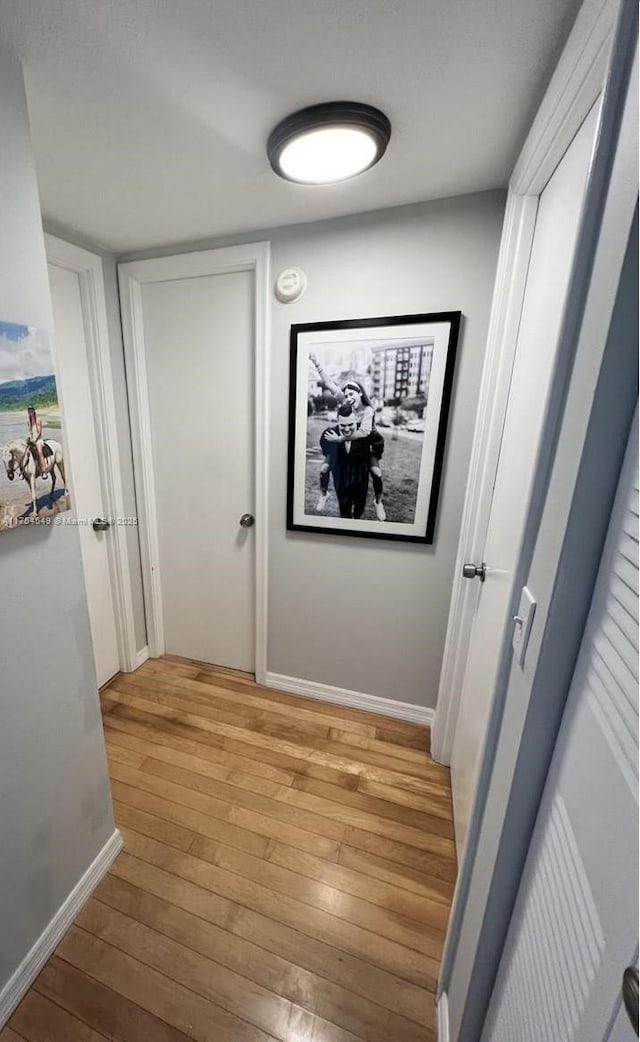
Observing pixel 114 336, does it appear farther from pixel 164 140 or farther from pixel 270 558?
pixel 270 558

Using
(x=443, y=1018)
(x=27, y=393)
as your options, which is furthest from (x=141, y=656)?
(x=443, y=1018)

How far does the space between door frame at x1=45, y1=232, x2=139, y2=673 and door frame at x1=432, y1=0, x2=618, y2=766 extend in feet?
5.40

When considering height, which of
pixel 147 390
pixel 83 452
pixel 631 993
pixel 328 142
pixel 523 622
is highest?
pixel 328 142

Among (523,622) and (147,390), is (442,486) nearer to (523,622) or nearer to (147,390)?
(523,622)

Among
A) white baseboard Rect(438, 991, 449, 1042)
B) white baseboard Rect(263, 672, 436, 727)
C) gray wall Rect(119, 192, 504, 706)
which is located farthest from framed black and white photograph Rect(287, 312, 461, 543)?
white baseboard Rect(438, 991, 449, 1042)

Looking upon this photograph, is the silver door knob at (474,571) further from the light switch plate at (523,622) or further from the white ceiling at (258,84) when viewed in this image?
the white ceiling at (258,84)

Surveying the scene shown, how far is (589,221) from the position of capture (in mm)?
504

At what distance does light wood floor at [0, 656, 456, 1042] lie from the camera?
949mm

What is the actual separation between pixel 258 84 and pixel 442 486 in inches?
50.3

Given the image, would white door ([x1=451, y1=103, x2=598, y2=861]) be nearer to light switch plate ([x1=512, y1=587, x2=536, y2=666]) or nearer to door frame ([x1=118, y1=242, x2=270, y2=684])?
light switch plate ([x1=512, y1=587, x2=536, y2=666])

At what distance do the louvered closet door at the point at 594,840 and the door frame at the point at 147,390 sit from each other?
57.7 inches

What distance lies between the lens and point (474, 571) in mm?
1255

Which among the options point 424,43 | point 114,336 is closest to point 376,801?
point 424,43

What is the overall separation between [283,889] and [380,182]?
227 cm
